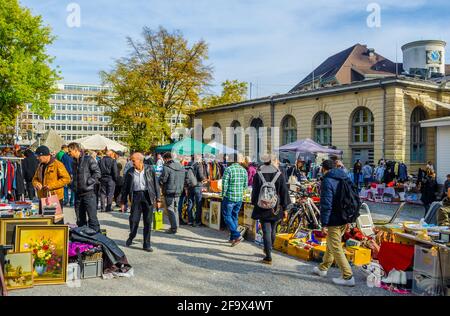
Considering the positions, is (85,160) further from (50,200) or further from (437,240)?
(437,240)

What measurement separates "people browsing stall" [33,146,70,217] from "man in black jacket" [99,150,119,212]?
17.6 ft

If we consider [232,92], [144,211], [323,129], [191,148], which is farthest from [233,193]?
[232,92]

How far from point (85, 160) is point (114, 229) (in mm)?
2648

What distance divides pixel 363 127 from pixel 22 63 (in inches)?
838

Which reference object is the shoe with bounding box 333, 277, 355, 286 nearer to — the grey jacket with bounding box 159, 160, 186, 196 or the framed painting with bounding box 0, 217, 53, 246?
the framed painting with bounding box 0, 217, 53, 246

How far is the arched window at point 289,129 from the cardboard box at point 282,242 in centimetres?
2341

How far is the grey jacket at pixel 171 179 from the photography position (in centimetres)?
1005

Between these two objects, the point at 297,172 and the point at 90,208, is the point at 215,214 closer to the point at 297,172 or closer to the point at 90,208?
the point at 90,208

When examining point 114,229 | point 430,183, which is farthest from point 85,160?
point 430,183

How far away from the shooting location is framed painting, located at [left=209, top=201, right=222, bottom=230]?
10.5 metres

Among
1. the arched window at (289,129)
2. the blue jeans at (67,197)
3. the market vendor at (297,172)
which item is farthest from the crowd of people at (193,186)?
the arched window at (289,129)

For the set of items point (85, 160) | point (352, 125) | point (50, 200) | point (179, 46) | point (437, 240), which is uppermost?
point (179, 46)

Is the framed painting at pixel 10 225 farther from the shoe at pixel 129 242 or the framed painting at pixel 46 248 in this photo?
the shoe at pixel 129 242

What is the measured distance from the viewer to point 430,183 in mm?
13102
